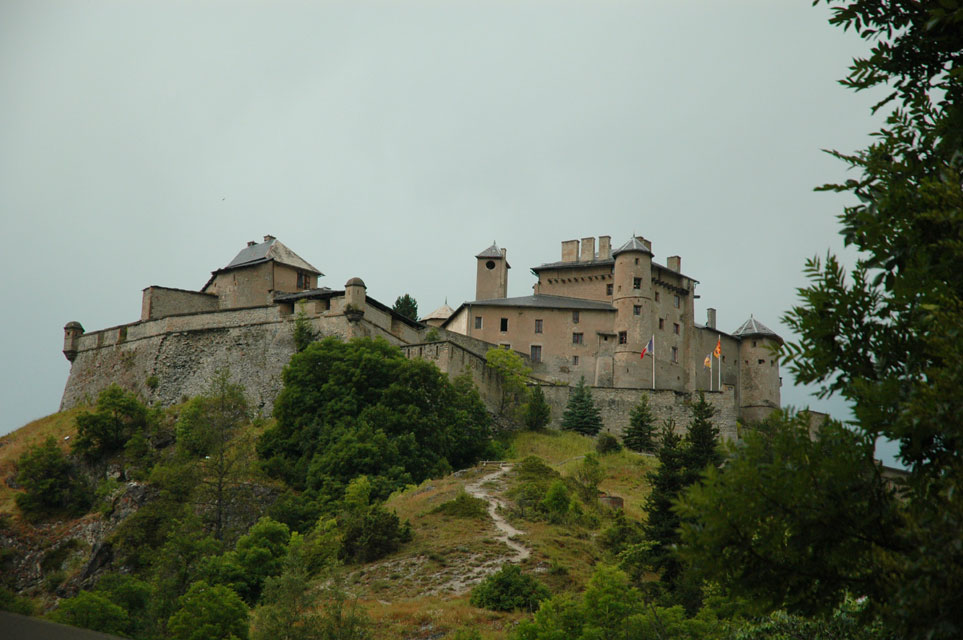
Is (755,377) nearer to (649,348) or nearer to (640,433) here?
(649,348)

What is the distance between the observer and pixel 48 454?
153ft

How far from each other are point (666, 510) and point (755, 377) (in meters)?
42.4

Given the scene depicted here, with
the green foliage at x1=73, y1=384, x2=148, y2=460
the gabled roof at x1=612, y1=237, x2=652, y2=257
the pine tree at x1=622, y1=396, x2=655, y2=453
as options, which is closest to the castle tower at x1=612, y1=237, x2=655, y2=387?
the gabled roof at x1=612, y1=237, x2=652, y2=257

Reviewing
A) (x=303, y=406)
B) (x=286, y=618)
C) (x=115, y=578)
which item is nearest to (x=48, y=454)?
(x=303, y=406)

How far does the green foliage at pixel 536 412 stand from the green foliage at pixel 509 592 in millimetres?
24853

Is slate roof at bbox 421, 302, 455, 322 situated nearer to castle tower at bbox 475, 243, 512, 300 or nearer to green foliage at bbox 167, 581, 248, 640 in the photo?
castle tower at bbox 475, 243, 512, 300

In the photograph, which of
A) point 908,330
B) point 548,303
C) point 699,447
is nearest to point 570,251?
point 548,303

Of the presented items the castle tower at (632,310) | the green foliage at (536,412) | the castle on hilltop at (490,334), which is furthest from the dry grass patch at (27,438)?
the castle tower at (632,310)

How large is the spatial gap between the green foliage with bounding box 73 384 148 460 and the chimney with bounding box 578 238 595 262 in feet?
98.5

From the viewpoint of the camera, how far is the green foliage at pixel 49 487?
1775 inches

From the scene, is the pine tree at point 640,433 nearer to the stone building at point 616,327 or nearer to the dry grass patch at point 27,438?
the stone building at point 616,327

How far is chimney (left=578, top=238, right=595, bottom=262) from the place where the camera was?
6656 centimetres

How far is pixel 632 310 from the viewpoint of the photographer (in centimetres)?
6097

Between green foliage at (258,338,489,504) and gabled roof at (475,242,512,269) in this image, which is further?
gabled roof at (475,242,512,269)
